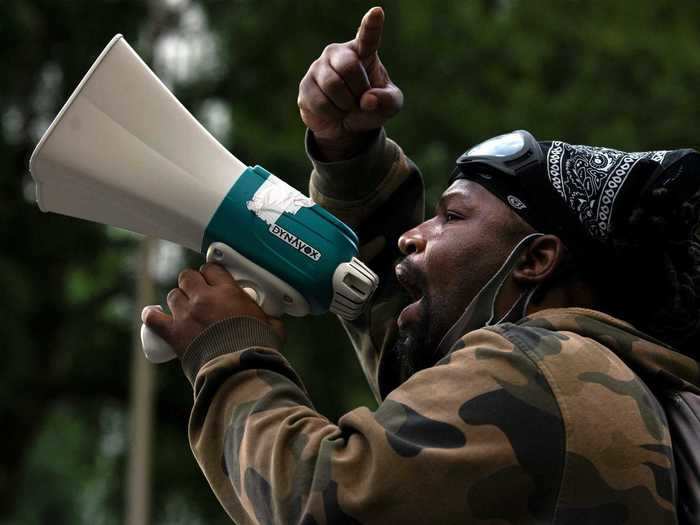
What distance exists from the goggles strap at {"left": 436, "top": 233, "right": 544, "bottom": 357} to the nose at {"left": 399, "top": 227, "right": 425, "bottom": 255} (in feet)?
0.63

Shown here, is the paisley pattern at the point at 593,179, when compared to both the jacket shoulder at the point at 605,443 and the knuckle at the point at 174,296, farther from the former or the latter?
the knuckle at the point at 174,296

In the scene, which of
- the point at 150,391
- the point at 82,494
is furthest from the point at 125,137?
the point at 82,494

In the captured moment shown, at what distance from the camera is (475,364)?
9.02 ft

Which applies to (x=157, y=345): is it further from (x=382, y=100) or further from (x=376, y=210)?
(x=376, y=210)

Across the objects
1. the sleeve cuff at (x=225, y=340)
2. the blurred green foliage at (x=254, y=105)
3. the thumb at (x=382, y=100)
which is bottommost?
the blurred green foliage at (x=254, y=105)

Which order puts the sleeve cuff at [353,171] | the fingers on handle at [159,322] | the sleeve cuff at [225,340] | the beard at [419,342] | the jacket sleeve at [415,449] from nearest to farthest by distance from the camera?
the jacket sleeve at [415,449]
the sleeve cuff at [225,340]
the fingers on handle at [159,322]
the beard at [419,342]
the sleeve cuff at [353,171]

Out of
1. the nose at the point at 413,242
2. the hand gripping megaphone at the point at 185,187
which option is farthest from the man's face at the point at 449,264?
the hand gripping megaphone at the point at 185,187

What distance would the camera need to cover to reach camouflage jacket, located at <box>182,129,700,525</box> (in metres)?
2.62

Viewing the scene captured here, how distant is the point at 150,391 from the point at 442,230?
43.1 feet

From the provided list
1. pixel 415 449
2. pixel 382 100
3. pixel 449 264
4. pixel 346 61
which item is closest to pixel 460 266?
pixel 449 264

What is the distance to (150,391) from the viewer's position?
16.2 m

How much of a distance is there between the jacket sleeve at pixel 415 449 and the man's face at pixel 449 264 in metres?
0.41

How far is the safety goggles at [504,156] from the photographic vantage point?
3.29 m

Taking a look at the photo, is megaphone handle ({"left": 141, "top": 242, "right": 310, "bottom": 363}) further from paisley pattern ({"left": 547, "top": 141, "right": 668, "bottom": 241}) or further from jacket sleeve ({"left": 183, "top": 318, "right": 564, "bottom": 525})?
paisley pattern ({"left": 547, "top": 141, "right": 668, "bottom": 241})
